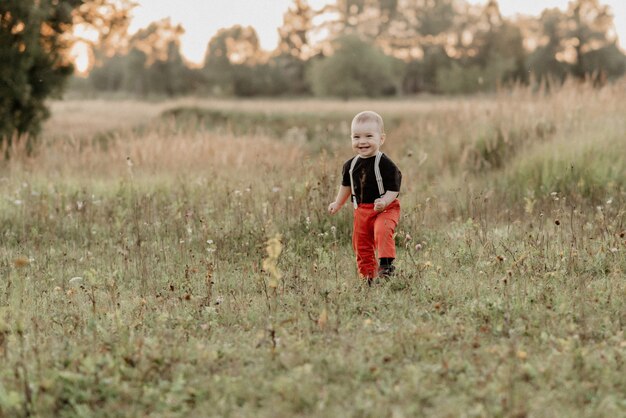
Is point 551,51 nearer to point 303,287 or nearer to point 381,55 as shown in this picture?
point 381,55

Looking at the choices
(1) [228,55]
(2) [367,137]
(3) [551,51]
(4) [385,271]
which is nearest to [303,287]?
(4) [385,271]

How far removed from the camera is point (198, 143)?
10625mm

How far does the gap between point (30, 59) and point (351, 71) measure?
30034 millimetres

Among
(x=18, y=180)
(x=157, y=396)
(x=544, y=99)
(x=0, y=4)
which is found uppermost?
(x=0, y=4)

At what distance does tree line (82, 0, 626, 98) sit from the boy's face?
3515 cm

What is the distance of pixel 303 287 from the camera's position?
5.24 m

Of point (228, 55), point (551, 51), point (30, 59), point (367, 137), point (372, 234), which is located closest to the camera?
point (367, 137)

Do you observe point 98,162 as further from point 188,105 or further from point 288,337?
point 188,105

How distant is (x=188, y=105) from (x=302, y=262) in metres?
20.6

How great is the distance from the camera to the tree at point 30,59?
11617mm

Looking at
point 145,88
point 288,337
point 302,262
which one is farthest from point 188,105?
point 145,88

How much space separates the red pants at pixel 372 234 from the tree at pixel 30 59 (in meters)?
7.90

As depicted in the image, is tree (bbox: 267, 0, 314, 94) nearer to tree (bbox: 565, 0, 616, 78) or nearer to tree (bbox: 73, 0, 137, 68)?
tree (bbox: 565, 0, 616, 78)

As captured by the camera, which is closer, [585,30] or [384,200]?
[384,200]
